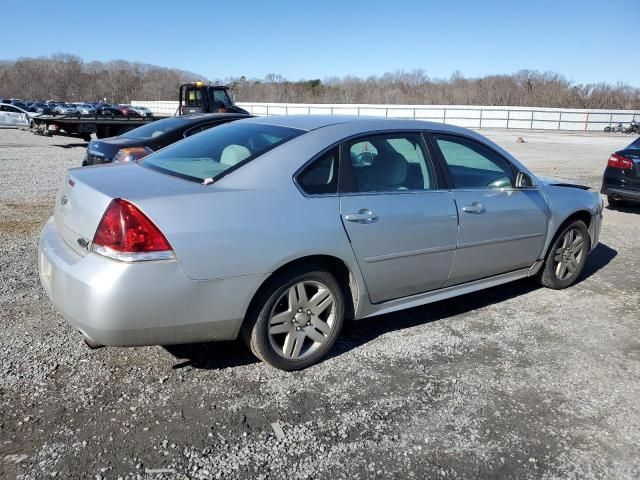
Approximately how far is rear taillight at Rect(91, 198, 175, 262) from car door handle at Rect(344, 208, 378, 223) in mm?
1171

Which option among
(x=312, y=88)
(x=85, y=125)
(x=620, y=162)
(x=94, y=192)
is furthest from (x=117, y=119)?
(x=312, y=88)

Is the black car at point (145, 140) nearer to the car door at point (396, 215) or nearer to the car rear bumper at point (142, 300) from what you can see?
the car door at point (396, 215)

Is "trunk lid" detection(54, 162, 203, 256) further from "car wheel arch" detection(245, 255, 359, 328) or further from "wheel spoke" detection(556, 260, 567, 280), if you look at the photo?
"wheel spoke" detection(556, 260, 567, 280)

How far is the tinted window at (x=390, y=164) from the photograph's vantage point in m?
3.70

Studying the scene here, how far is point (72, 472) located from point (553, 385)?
280 centimetres

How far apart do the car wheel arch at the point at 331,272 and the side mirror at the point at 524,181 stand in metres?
1.86

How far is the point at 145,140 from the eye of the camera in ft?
27.4

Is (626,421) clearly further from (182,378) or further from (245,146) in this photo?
(245,146)

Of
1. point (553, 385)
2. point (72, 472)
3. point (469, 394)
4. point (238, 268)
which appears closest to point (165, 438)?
point (72, 472)

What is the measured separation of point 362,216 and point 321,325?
76 cm

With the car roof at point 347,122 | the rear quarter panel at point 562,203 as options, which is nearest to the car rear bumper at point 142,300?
the car roof at point 347,122

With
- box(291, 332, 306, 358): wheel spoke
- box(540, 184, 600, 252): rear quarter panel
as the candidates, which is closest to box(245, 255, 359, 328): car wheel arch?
box(291, 332, 306, 358): wheel spoke

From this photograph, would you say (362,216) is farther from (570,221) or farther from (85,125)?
(85,125)

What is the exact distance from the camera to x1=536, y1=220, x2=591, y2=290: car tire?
5.10m
